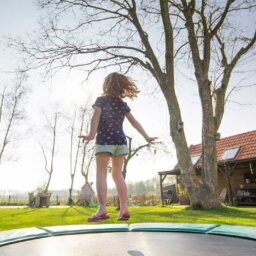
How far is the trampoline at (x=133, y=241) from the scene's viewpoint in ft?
5.85

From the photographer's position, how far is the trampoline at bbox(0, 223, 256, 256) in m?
1.78

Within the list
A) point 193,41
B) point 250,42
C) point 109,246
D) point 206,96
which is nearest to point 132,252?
point 109,246

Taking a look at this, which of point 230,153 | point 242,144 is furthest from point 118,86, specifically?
point 242,144

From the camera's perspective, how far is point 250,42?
8.63 metres

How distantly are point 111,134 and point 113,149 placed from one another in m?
0.12

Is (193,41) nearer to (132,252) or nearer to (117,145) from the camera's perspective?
(117,145)

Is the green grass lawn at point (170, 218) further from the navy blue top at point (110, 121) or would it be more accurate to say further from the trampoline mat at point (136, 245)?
the navy blue top at point (110, 121)

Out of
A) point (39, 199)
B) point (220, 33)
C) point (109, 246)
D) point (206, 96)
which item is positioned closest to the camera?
point (109, 246)

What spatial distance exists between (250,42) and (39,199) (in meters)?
14.4

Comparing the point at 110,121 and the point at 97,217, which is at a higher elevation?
the point at 110,121

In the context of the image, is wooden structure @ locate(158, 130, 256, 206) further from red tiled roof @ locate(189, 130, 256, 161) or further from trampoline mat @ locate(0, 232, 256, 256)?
trampoline mat @ locate(0, 232, 256, 256)

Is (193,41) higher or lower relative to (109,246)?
higher

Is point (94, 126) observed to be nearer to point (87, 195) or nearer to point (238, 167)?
point (238, 167)

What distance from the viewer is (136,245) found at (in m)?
1.97
